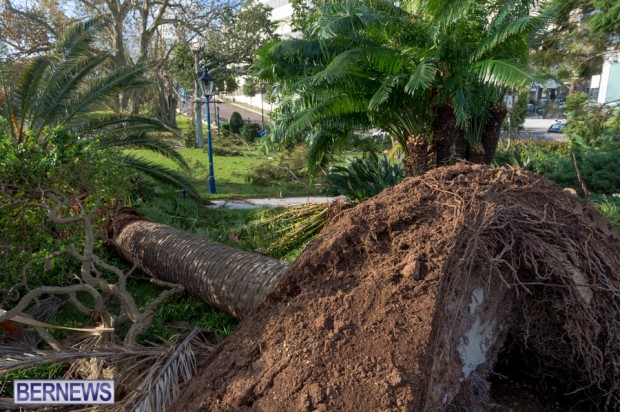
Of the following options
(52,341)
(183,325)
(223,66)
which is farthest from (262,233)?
(223,66)

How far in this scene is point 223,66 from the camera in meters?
26.9

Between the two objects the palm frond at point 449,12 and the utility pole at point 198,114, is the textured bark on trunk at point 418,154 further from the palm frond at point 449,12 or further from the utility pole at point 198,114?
the utility pole at point 198,114

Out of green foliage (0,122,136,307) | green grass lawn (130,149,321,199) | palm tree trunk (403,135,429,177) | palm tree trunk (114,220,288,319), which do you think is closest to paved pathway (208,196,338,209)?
green grass lawn (130,149,321,199)

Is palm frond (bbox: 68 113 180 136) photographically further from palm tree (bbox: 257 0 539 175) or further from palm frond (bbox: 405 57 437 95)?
palm frond (bbox: 405 57 437 95)

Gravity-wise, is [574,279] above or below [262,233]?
above

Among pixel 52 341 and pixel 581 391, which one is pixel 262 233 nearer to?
pixel 52 341

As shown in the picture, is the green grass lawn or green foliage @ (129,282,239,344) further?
the green grass lawn

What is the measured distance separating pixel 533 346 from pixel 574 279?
0.63 meters

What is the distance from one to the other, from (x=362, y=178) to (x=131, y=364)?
4.94 metres

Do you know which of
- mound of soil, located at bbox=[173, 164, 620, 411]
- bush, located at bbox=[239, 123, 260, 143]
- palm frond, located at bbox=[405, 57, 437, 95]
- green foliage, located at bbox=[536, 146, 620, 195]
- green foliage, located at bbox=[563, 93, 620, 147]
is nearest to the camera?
mound of soil, located at bbox=[173, 164, 620, 411]

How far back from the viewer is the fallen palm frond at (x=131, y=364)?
2717mm

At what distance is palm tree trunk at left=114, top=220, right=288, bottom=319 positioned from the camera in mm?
4102

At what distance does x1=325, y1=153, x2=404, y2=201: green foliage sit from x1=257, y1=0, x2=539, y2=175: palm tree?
55 cm

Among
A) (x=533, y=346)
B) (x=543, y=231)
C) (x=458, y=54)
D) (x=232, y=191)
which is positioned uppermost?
(x=458, y=54)
